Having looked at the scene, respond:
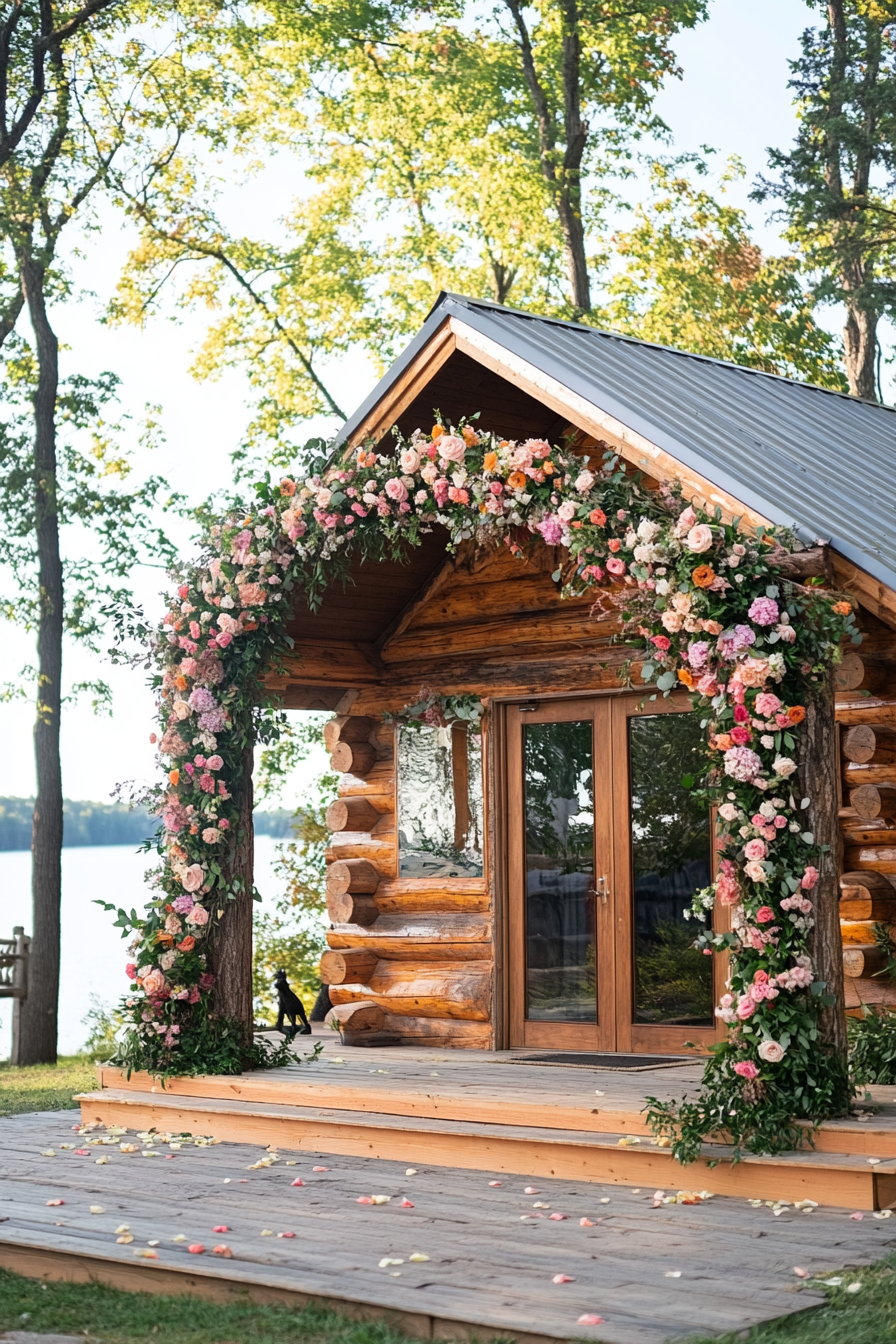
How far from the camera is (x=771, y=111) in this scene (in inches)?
971

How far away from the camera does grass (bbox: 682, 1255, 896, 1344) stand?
4.88 m

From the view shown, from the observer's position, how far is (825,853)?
7.05m

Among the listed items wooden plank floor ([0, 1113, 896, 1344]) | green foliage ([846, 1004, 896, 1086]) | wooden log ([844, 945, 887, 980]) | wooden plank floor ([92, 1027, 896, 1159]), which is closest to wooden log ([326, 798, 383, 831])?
wooden plank floor ([92, 1027, 896, 1159])

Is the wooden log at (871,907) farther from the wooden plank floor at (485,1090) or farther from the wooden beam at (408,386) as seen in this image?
the wooden beam at (408,386)

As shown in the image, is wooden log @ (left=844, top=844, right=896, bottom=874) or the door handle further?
the door handle

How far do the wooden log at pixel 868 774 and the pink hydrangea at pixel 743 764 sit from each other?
2036 millimetres

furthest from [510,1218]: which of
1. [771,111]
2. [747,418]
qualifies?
[771,111]

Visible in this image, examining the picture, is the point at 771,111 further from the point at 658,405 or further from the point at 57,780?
the point at 658,405

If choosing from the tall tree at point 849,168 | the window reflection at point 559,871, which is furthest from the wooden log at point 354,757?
the tall tree at point 849,168

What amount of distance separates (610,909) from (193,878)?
265 cm

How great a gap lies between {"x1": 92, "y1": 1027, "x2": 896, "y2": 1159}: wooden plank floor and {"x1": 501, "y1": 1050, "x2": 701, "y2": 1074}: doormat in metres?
0.09

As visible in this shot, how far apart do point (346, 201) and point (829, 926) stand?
18.8 m

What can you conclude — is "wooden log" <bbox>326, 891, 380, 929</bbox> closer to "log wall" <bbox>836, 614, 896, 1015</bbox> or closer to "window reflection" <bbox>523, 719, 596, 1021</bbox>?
"window reflection" <bbox>523, 719, 596, 1021</bbox>

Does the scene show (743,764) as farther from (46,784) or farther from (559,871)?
(46,784)
